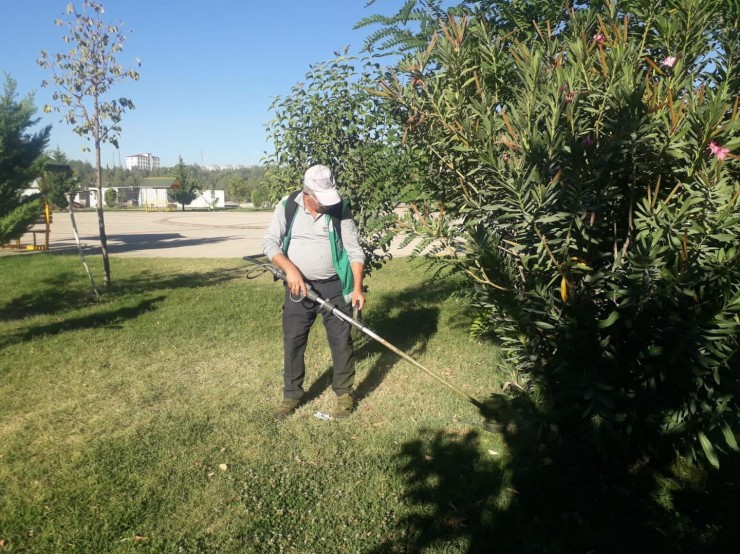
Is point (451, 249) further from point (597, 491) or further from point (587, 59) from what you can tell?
point (597, 491)

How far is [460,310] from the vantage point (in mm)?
7727

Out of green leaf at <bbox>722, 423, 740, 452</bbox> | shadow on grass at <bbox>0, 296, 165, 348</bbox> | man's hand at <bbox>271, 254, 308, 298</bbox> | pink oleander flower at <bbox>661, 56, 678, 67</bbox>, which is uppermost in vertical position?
pink oleander flower at <bbox>661, 56, 678, 67</bbox>

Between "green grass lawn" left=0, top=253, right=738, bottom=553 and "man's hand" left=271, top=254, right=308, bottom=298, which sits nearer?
"green grass lawn" left=0, top=253, right=738, bottom=553

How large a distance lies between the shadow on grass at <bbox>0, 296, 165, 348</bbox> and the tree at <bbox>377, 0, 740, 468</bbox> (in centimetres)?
566

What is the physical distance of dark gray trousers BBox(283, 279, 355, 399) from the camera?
4.37 meters

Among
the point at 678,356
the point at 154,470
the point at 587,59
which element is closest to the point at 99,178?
the point at 154,470

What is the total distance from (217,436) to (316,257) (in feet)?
5.04

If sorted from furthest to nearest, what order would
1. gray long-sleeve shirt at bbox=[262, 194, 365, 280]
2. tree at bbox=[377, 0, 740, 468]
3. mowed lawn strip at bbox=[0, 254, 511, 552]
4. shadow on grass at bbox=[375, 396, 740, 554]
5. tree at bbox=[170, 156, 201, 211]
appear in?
tree at bbox=[170, 156, 201, 211]
gray long-sleeve shirt at bbox=[262, 194, 365, 280]
mowed lawn strip at bbox=[0, 254, 511, 552]
shadow on grass at bbox=[375, 396, 740, 554]
tree at bbox=[377, 0, 740, 468]

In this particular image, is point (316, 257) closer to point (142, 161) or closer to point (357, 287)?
point (357, 287)

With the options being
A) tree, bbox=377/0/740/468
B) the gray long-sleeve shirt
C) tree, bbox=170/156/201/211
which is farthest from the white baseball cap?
tree, bbox=170/156/201/211

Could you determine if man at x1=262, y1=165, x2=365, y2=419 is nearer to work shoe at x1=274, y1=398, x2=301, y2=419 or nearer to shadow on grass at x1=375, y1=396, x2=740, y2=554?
work shoe at x1=274, y1=398, x2=301, y2=419

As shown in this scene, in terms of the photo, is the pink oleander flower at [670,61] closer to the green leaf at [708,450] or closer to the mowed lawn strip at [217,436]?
the green leaf at [708,450]

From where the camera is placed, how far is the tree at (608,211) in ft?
8.35

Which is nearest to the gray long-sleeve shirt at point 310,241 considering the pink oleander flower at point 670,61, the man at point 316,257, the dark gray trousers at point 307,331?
the man at point 316,257
